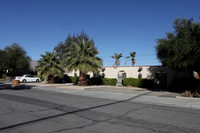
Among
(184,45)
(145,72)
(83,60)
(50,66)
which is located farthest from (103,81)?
(184,45)

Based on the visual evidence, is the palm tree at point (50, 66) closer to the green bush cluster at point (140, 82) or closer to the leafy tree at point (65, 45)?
the green bush cluster at point (140, 82)

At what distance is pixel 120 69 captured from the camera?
28438mm

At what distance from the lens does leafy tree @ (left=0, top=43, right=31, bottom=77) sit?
39.8 meters

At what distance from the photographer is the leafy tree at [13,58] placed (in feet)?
131

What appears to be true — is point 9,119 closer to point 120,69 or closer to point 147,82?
point 147,82

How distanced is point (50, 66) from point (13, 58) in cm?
1763

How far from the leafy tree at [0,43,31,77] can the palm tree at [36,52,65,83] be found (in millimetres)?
14881

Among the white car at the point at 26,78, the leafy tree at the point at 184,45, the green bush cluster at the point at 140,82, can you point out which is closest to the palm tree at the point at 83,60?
the green bush cluster at the point at 140,82

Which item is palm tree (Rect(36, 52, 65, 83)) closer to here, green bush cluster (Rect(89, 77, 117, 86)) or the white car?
green bush cluster (Rect(89, 77, 117, 86))

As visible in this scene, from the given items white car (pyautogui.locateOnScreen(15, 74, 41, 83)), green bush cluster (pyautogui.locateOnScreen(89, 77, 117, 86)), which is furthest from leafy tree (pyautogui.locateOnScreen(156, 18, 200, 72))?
white car (pyautogui.locateOnScreen(15, 74, 41, 83))

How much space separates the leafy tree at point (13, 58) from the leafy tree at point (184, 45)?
33736 millimetres

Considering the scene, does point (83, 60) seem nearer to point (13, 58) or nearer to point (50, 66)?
point (50, 66)

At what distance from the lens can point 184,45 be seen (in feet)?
46.1

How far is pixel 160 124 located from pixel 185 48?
31.5ft
